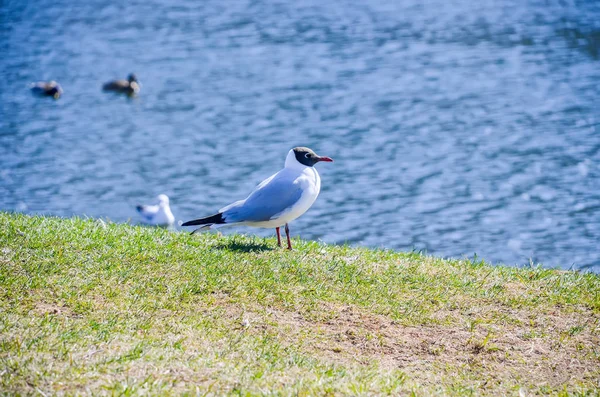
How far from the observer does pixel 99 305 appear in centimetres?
704

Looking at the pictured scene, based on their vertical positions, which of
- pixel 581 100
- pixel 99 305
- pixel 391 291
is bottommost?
pixel 581 100

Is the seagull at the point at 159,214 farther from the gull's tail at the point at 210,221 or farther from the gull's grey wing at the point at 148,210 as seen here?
the gull's tail at the point at 210,221

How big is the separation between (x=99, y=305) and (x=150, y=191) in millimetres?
11296

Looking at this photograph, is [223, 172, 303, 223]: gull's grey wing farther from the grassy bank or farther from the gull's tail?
the grassy bank

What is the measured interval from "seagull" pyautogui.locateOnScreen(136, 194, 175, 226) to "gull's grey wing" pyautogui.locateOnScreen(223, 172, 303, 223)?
7.03 metres

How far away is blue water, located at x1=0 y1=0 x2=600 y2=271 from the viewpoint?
16531 millimetres

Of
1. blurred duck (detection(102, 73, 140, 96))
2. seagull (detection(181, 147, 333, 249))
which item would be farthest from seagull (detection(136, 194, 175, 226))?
blurred duck (detection(102, 73, 140, 96))

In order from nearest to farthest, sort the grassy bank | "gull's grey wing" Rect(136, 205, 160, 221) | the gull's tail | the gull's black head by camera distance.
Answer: the grassy bank < the gull's tail < the gull's black head < "gull's grey wing" Rect(136, 205, 160, 221)

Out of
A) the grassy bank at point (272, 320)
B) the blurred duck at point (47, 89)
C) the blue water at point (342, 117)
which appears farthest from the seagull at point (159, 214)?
the blurred duck at point (47, 89)

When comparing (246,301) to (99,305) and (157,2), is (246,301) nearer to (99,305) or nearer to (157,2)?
(99,305)

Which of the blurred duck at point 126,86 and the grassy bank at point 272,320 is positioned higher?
the grassy bank at point 272,320

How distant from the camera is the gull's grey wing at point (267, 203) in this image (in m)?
8.78

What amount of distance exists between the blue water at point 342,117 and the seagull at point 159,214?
0.70 m

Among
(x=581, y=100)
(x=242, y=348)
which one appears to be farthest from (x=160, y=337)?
(x=581, y=100)
